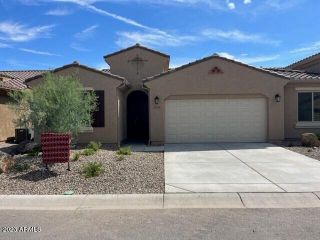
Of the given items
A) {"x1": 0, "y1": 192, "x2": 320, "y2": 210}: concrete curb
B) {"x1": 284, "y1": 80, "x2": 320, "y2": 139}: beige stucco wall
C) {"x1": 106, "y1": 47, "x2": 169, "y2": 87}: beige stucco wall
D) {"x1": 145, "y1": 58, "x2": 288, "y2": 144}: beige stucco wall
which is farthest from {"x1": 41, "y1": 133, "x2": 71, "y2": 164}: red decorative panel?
{"x1": 284, "y1": 80, "x2": 320, "y2": 139}: beige stucco wall

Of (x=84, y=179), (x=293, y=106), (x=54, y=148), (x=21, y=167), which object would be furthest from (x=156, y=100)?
(x=84, y=179)

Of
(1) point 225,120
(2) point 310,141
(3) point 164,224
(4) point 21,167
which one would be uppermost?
(1) point 225,120

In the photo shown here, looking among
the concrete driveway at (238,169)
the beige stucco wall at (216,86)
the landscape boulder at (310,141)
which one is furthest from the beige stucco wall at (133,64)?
the landscape boulder at (310,141)

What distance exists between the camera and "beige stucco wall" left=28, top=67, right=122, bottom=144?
1805 cm

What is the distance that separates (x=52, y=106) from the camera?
12750 millimetres

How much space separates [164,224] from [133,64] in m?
15.8

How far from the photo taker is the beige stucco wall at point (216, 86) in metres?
18.2

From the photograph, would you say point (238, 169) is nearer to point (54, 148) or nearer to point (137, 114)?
point (54, 148)

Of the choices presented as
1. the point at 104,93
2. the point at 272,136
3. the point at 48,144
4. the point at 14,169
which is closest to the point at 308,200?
the point at 48,144

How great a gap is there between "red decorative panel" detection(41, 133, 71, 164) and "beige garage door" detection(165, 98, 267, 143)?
8.17 metres

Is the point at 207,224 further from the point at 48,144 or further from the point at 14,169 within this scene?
the point at 14,169

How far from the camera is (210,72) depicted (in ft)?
59.9

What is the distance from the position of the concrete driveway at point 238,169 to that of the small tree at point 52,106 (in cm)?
348

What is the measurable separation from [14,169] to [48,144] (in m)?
1.43
